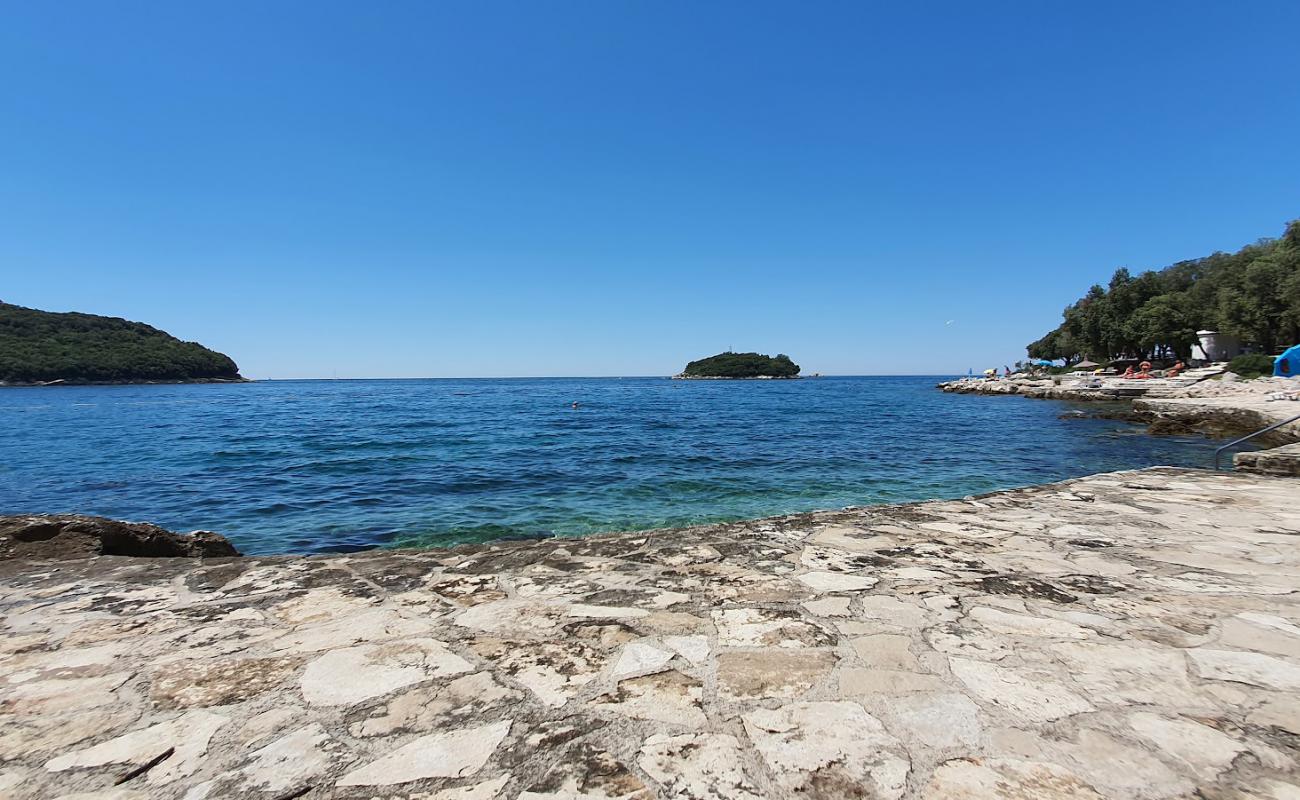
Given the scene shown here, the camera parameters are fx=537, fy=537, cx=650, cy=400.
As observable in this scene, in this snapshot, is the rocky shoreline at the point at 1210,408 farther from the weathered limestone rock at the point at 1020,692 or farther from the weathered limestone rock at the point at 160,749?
the weathered limestone rock at the point at 160,749

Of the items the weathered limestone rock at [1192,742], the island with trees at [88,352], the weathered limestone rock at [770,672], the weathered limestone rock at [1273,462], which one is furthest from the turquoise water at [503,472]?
the island with trees at [88,352]

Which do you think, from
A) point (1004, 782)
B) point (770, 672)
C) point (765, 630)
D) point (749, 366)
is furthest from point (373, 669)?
point (749, 366)

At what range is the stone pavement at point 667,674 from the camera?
67.6 inches

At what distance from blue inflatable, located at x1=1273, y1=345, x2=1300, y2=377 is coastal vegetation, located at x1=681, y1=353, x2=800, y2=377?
5230 inches

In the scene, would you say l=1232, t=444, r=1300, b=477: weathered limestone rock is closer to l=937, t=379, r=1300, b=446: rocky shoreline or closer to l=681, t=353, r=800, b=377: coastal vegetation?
l=937, t=379, r=1300, b=446: rocky shoreline

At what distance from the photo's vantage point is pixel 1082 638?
2.64 meters

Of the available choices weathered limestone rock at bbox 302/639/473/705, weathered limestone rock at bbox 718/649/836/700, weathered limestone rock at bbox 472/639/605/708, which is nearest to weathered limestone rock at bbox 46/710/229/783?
weathered limestone rock at bbox 302/639/473/705

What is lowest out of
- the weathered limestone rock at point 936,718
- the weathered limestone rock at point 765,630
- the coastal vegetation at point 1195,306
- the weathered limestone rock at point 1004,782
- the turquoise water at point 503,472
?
the turquoise water at point 503,472

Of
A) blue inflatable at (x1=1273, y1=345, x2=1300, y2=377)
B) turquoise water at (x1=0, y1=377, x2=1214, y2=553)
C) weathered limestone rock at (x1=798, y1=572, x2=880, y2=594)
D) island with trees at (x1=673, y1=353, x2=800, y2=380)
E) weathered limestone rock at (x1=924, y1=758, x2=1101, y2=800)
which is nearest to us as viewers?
weathered limestone rock at (x1=924, y1=758, x2=1101, y2=800)

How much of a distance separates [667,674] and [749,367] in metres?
164

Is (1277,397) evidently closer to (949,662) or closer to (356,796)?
(949,662)

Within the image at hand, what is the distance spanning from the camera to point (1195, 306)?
1874 inches

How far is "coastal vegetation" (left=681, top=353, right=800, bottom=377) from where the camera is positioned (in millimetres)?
163875

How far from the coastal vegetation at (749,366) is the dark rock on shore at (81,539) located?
162m
